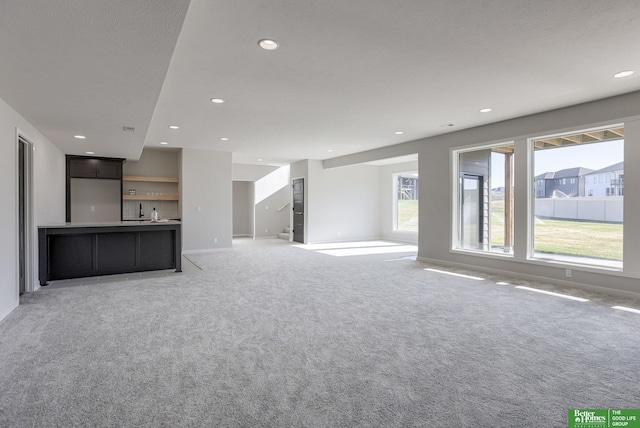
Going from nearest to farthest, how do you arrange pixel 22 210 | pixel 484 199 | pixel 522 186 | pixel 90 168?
1. pixel 22 210
2. pixel 522 186
3. pixel 484 199
4. pixel 90 168

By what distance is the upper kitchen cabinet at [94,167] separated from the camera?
7523 millimetres

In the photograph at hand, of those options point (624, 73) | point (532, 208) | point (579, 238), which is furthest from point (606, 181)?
point (624, 73)

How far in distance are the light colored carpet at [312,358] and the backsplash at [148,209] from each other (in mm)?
4271

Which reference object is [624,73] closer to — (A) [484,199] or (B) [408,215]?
(A) [484,199]

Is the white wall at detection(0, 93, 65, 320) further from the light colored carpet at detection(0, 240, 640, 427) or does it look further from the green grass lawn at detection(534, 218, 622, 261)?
the green grass lawn at detection(534, 218, 622, 261)

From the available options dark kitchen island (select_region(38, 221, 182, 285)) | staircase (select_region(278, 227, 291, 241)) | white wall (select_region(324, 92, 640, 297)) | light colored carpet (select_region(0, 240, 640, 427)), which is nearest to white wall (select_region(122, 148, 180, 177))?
dark kitchen island (select_region(38, 221, 182, 285))

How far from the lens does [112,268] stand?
5707mm

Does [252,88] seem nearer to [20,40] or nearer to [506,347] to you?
[20,40]

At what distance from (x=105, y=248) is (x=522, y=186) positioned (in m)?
6.97

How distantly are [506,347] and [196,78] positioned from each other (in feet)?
13.3

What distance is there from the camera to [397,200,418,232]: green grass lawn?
10969 millimetres

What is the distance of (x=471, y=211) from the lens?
662 cm

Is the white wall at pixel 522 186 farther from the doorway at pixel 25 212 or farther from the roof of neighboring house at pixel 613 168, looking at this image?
the doorway at pixel 25 212

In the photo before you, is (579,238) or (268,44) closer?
(268,44)
